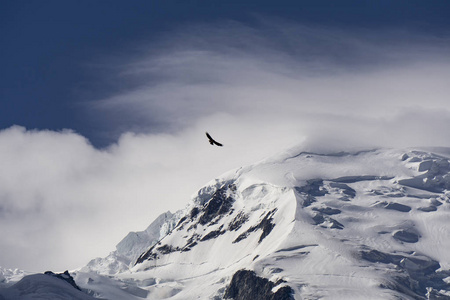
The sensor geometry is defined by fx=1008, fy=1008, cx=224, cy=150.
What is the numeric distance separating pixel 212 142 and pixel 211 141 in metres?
0.25

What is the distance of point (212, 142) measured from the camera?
156 meters

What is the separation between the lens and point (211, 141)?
155 m
